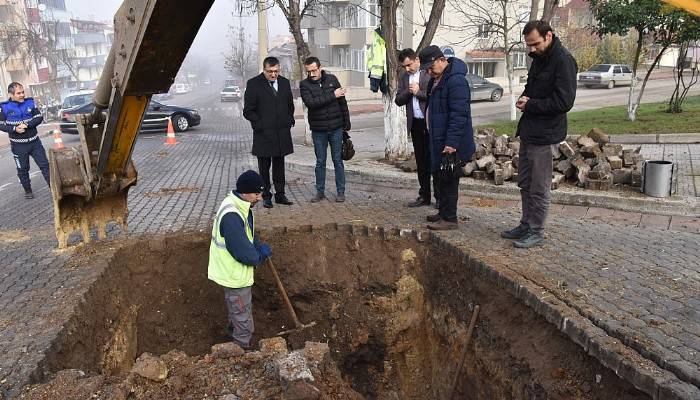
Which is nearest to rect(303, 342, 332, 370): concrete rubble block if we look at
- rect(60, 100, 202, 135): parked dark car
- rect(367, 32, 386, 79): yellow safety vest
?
rect(367, 32, 386, 79): yellow safety vest

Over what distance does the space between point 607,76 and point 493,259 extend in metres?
31.5

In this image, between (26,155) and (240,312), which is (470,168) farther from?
(26,155)

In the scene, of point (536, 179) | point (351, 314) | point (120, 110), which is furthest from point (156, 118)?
point (536, 179)

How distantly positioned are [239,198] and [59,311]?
1754 millimetres

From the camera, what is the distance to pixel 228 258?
15.4 ft

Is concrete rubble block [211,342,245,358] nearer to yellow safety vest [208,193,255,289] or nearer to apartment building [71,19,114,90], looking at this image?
yellow safety vest [208,193,255,289]

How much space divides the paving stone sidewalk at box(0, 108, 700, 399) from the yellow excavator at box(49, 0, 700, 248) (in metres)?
0.46

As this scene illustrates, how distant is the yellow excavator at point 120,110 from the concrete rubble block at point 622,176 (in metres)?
5.62

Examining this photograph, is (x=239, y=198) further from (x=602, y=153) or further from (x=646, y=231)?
(x=602, y=153)

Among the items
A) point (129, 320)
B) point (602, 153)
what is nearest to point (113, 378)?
point (129, 320)

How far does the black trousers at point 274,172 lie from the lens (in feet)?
23.4

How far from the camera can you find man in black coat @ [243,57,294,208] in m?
6.77

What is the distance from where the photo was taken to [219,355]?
3.76 m

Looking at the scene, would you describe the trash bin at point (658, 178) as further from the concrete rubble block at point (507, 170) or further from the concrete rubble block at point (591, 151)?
the concrete rubble block at point (507, 170)
